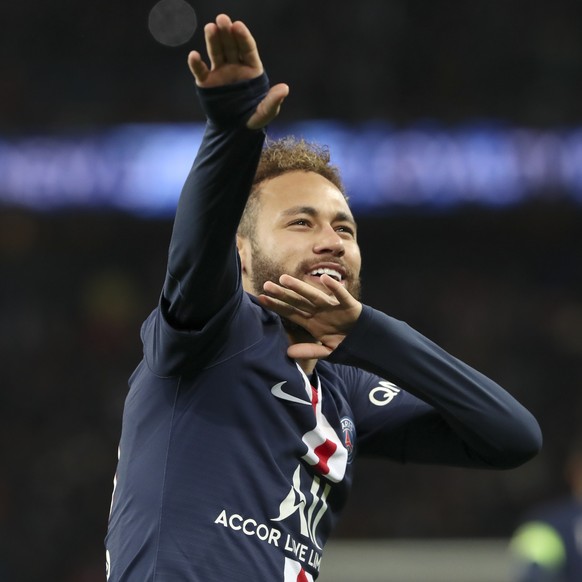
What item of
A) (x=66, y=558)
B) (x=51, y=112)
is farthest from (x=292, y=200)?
(x=51, y=112)

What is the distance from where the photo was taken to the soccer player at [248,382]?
2172 millimetres

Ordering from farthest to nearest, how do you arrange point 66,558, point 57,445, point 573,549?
point 57,445 → point 66,558 → point 573,549

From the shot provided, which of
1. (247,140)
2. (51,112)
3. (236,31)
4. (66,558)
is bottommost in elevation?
(66,558)

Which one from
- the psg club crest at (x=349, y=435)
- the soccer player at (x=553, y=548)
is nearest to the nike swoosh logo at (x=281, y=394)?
the psg club crest at (x=349, y=435)

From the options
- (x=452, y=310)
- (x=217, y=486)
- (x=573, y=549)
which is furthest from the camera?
(x=452, y=310)

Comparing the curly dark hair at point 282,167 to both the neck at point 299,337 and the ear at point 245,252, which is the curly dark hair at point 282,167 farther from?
the neck at point 299,337

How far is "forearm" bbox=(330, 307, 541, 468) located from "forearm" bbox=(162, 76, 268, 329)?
15.8 inches

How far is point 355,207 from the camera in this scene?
1109 cm

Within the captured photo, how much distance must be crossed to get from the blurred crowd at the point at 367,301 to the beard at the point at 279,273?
7218 millimetres

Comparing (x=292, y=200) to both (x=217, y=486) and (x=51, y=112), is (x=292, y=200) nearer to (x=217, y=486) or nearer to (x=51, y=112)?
(x=217, y=486)

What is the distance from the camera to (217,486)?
2.34 meters

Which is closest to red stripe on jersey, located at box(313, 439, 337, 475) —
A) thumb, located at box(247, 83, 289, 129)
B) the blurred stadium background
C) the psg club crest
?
the psg club crest

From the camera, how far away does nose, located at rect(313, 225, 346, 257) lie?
2.66 meters

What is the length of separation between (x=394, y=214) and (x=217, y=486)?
29.6ft
